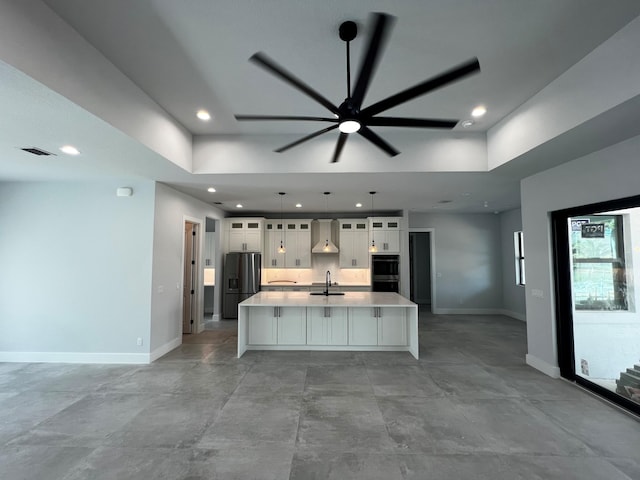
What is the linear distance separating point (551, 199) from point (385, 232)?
12.5ft

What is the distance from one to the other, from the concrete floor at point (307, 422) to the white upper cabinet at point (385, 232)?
3369mm

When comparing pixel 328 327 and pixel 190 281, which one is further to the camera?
pixel 190 281

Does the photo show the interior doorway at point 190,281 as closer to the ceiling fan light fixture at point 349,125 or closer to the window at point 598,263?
the ceiling fan light fixture at point 349,125

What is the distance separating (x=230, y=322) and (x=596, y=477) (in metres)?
6.42

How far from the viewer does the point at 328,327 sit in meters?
4.85

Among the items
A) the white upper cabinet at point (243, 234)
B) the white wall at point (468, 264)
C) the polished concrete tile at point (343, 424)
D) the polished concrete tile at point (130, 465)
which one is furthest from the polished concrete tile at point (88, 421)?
the white wall at point (468, 264)

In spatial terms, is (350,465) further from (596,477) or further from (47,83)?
(47,83)

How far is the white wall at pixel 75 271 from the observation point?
432 centimetres

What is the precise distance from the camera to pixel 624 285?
3258mm

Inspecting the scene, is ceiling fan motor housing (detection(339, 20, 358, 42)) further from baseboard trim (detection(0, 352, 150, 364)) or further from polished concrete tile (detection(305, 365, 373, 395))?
baseboard trim (detection(0, 352, 150, 364))

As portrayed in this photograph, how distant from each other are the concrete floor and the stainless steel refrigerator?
285 centimetres

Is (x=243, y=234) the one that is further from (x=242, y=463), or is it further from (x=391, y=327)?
(x=242, y=463)

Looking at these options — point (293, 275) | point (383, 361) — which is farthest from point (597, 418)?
point (293, 275)

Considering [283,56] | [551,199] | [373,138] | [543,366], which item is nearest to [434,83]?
[373,138]
